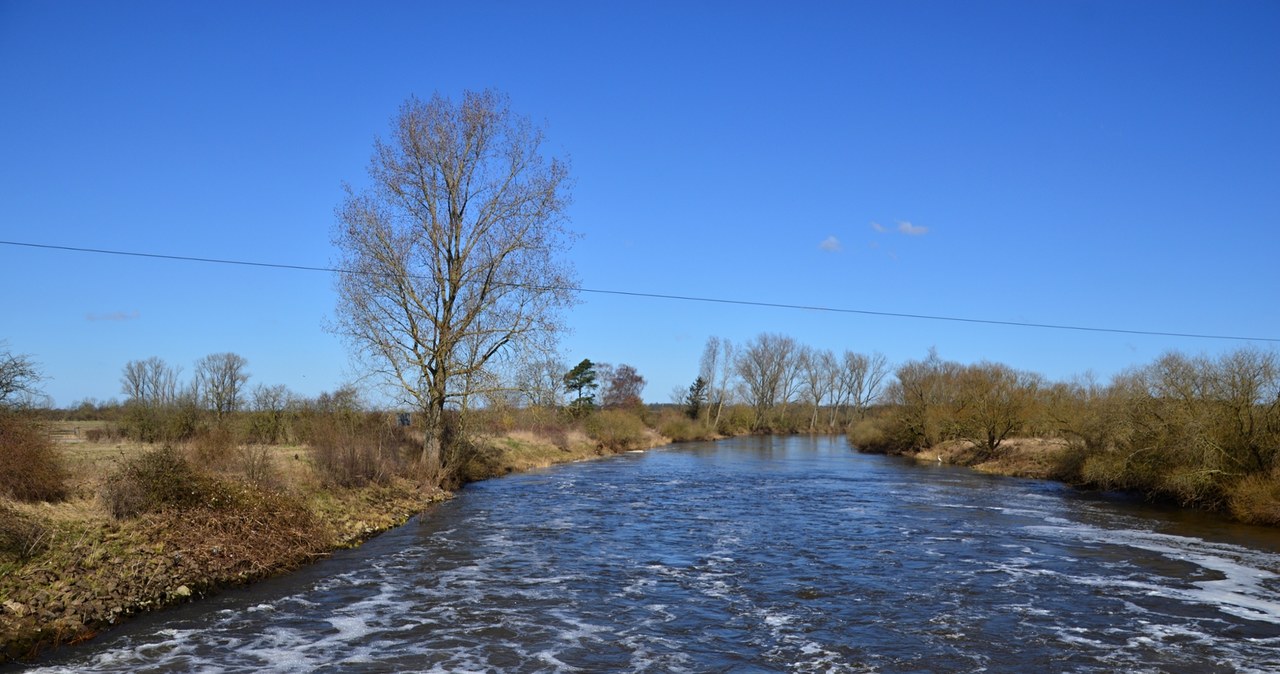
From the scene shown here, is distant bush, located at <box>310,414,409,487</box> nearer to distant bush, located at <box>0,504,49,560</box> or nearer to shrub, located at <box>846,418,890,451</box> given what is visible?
distant bush, located at <box>0,504,49,560</box>

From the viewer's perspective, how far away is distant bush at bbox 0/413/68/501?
1339 centimetres

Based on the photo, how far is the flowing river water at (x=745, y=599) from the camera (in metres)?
10.4

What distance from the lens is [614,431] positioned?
57344mm

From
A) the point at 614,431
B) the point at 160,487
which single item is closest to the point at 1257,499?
the point at 160,487

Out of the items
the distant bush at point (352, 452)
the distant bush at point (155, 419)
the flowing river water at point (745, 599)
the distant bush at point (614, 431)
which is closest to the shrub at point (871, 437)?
the distant bush at point (614, 431)

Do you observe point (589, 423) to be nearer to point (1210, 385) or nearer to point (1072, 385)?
point (1072, 385)

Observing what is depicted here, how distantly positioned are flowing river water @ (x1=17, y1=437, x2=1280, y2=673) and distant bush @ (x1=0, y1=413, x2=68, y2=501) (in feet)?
13.3

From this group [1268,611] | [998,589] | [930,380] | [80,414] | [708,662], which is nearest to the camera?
[708,662]

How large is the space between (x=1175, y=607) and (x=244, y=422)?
1072 inches

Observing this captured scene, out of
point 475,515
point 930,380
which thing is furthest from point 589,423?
point 475,515

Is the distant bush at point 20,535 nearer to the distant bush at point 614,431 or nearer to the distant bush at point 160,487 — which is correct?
the distant bush at point 160,487

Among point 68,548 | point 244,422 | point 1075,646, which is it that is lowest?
point 1075,646

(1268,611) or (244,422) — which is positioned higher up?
(244,422)

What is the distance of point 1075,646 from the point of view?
36.4 ft
